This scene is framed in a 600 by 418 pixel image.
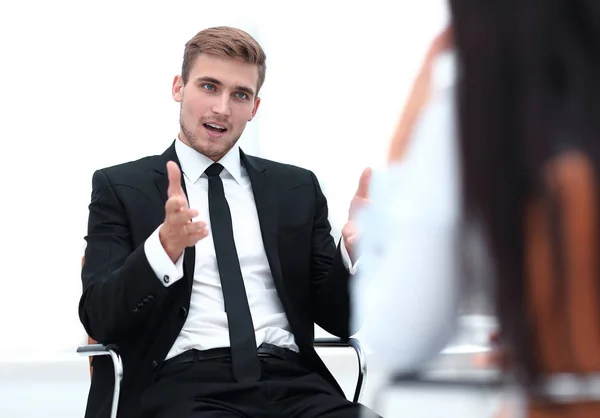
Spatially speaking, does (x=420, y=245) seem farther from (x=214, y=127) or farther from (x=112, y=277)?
(x=214, y=127)

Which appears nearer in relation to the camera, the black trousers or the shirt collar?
the black trousers

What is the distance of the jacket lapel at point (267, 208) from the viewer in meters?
2.23

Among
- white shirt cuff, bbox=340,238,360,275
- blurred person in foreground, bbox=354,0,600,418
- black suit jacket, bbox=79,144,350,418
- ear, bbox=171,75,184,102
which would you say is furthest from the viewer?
ear, bbox=171,75,184,102

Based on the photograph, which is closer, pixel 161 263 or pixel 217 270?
pixel 161 263

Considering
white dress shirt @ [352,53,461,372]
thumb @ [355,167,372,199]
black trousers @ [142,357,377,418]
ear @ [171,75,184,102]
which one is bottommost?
black trousers @ [142,357,377,418]

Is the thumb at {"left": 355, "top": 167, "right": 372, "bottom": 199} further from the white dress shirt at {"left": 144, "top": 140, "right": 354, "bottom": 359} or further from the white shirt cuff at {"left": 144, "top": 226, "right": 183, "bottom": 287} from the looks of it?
the white shirt cuff at {"left": 144, "top": 226, "right": 183, "bottom": 287}

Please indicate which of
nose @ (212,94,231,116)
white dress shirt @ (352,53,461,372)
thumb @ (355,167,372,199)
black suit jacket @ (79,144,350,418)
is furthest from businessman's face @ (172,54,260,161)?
white dress shirt @ (352,53,461,372)

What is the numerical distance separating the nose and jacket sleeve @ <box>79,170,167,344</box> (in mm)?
350

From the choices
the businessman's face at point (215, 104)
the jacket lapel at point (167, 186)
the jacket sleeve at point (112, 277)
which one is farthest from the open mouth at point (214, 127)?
the jacket sleeve at point (112, 277)

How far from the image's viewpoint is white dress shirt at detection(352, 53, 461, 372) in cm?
74

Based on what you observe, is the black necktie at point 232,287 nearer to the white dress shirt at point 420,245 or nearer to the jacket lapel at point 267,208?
the jacket lapel at point 267,208

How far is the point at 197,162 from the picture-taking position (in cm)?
230

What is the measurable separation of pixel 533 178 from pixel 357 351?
5.15 feet

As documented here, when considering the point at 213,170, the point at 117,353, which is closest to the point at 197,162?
the point at 213,170
